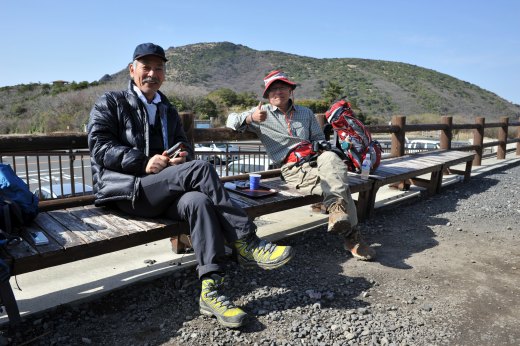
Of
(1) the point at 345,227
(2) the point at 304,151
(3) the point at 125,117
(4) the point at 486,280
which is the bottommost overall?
(4) the point at 486,280

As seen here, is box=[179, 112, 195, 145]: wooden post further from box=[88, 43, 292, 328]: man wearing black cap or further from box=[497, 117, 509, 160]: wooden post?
box=[497, 117, 509, 160]: wooden post

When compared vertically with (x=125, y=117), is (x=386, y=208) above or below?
below

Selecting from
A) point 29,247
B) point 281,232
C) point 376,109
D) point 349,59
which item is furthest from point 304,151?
point 349,59

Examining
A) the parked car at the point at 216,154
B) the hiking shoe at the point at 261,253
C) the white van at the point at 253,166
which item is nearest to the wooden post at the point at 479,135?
the white van at the point at 253,166

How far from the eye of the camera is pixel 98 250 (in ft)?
8.09

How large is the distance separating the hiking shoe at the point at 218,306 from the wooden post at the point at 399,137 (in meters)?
5.11

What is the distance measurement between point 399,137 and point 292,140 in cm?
344

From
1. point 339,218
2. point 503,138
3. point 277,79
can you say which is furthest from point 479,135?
point 339,218

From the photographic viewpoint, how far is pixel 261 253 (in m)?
2.71

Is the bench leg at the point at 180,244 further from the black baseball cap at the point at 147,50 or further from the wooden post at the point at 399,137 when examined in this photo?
the wooden post at the point at 399,137

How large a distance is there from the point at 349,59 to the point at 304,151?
323ft

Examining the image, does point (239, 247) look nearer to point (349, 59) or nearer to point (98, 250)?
point (98, 250)

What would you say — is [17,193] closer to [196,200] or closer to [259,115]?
[196,200]

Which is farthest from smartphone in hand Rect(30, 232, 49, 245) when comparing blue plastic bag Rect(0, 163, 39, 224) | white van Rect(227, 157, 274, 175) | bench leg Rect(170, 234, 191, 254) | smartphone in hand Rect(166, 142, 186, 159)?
white van Rect(227, 157, 274, 175)
